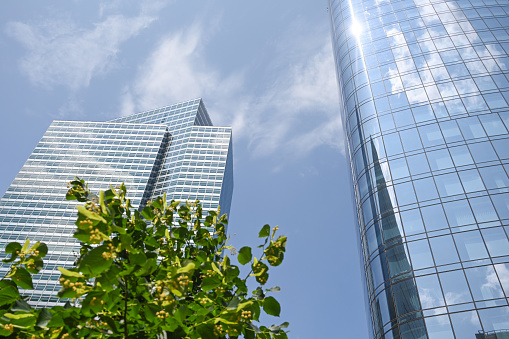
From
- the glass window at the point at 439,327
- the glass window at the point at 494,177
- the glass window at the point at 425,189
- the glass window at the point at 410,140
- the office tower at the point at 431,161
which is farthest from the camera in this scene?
the glass window at the point at 410,140

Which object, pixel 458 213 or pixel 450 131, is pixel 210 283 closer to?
pixel 458 213

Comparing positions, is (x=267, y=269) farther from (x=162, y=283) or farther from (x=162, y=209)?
(x=162, y=209)

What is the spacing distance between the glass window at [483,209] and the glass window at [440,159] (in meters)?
3.26

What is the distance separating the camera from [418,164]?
2606 centimetres

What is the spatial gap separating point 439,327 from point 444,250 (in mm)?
4794

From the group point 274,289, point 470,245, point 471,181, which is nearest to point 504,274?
point 470,245

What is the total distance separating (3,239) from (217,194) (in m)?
57.6

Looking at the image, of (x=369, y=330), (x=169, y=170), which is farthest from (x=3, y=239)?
(x=369, y=330)

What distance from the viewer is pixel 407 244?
2309 centimetres

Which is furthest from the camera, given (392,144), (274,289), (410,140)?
(392,144)

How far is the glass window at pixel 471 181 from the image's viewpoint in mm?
23609

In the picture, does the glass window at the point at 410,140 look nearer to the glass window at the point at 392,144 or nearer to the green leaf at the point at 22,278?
the glass window at the point at 392,144

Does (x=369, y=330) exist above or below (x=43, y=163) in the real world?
below

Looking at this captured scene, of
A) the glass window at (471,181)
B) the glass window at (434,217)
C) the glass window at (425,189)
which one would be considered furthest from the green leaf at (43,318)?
the glass window at (471,181)
